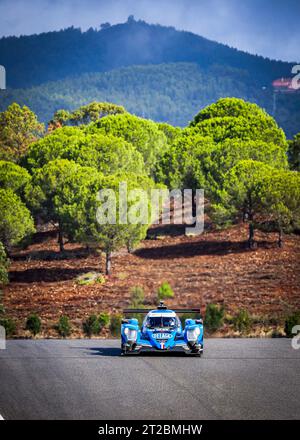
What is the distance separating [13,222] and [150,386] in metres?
85.5

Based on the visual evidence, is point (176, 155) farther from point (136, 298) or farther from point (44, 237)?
point (136, 298)

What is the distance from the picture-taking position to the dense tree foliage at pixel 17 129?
162 metres

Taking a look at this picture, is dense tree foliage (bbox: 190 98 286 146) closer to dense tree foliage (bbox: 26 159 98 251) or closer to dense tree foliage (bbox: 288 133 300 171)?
dense tree foliage (bbox: 288 133 300 171)

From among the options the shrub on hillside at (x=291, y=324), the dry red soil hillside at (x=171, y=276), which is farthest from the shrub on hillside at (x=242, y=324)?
the dry red soil hillside at (x=171, y=276)

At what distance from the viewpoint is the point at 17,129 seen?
544 feet

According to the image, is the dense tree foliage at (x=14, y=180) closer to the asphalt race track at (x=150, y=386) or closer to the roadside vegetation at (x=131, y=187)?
the roadside vegetation at (x=131, y=187)

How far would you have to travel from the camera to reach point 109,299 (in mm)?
92500

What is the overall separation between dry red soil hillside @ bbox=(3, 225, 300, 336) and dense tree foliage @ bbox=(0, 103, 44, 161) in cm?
4847

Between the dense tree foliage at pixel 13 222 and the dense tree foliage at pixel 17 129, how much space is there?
163ft

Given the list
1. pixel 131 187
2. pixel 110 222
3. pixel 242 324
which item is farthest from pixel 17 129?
pixel 242 324

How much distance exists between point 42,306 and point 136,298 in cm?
990

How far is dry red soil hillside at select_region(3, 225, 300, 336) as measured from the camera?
90.1 meters
